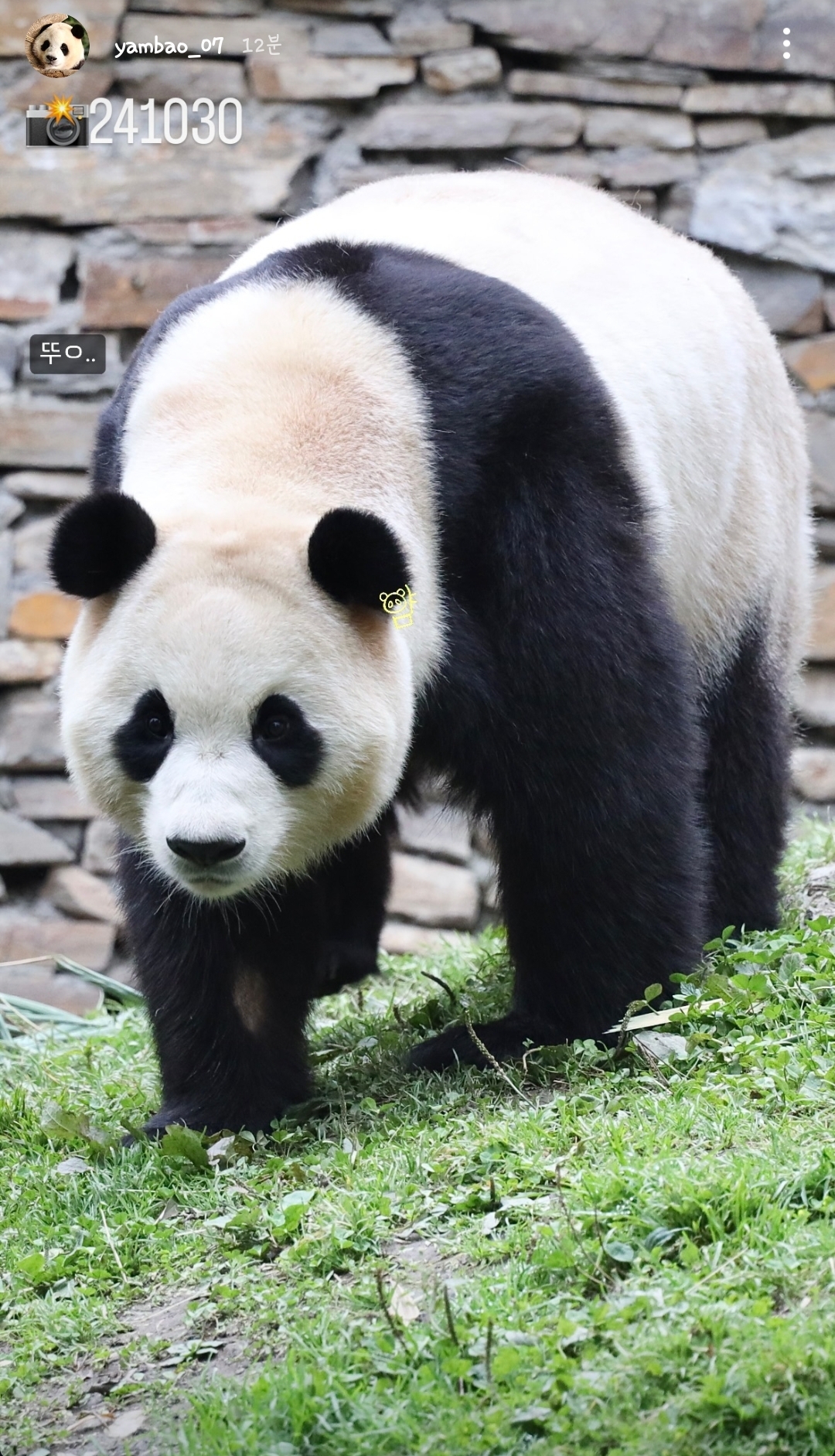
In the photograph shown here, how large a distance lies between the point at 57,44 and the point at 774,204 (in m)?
2.93

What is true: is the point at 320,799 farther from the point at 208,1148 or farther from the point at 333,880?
the point at 333,880

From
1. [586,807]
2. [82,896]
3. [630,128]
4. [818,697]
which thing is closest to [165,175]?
[630,128]

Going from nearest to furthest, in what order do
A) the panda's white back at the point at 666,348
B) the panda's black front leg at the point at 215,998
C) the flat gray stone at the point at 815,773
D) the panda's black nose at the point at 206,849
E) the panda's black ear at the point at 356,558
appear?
the panda's black nose at the point at 206,849
the panda's black ear at the point at 356,558
the panda's black front leg at the point at 215,998
the panda's white back at the point at 666,348
the flat gray stone at the point at 815,773

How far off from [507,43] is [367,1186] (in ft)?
17.2

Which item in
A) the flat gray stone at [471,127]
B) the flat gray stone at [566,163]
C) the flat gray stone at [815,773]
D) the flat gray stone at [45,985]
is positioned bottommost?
the flat gray stone at [45,985]

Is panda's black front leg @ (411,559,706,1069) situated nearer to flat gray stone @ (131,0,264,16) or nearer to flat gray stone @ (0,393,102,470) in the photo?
flat gray stone @ (0,393,102,470)

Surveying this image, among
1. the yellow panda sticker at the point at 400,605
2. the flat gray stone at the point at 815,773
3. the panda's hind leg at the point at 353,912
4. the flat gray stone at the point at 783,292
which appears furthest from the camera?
the flat gray stone at the point at 815,773

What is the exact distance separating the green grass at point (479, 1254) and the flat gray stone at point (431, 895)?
268cm

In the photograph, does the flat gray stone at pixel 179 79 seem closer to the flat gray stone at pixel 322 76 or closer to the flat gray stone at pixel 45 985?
the flat gray stone at pixel 322 76

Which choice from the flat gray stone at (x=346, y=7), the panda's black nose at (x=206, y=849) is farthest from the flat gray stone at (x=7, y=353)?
the panda's black nose at (x=206, y=849)

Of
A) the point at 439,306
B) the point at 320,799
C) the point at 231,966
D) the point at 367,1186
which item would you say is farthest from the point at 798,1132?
the point at 439,306

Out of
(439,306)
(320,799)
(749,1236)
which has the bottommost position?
(749,1236)

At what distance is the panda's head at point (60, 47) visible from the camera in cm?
641

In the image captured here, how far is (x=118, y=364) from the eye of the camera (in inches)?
266
